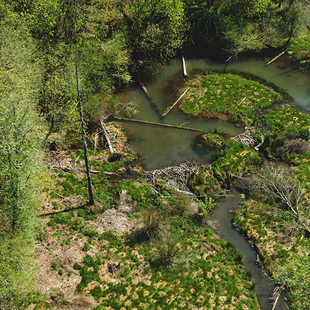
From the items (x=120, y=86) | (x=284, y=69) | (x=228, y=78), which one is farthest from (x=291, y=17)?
(x=120, y=86)

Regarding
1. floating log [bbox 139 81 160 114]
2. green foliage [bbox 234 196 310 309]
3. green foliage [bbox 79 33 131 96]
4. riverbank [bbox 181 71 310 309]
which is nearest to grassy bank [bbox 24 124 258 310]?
green foliage [bbox 234 196 310 309]

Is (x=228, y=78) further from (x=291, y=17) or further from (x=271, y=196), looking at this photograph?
(x=271, y=196)

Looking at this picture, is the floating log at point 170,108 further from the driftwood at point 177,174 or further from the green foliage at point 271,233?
the green foliage at point 271,233

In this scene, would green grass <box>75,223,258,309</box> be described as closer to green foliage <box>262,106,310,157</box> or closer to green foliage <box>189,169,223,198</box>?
green foliage <box>189,169,223,198</box>

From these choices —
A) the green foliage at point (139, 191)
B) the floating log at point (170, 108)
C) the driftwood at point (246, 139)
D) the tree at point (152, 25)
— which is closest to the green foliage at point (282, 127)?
the driftwood at point (246, 139)

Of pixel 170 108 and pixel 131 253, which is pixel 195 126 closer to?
pixel 170 108

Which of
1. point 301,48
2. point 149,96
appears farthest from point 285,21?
point 149,96
